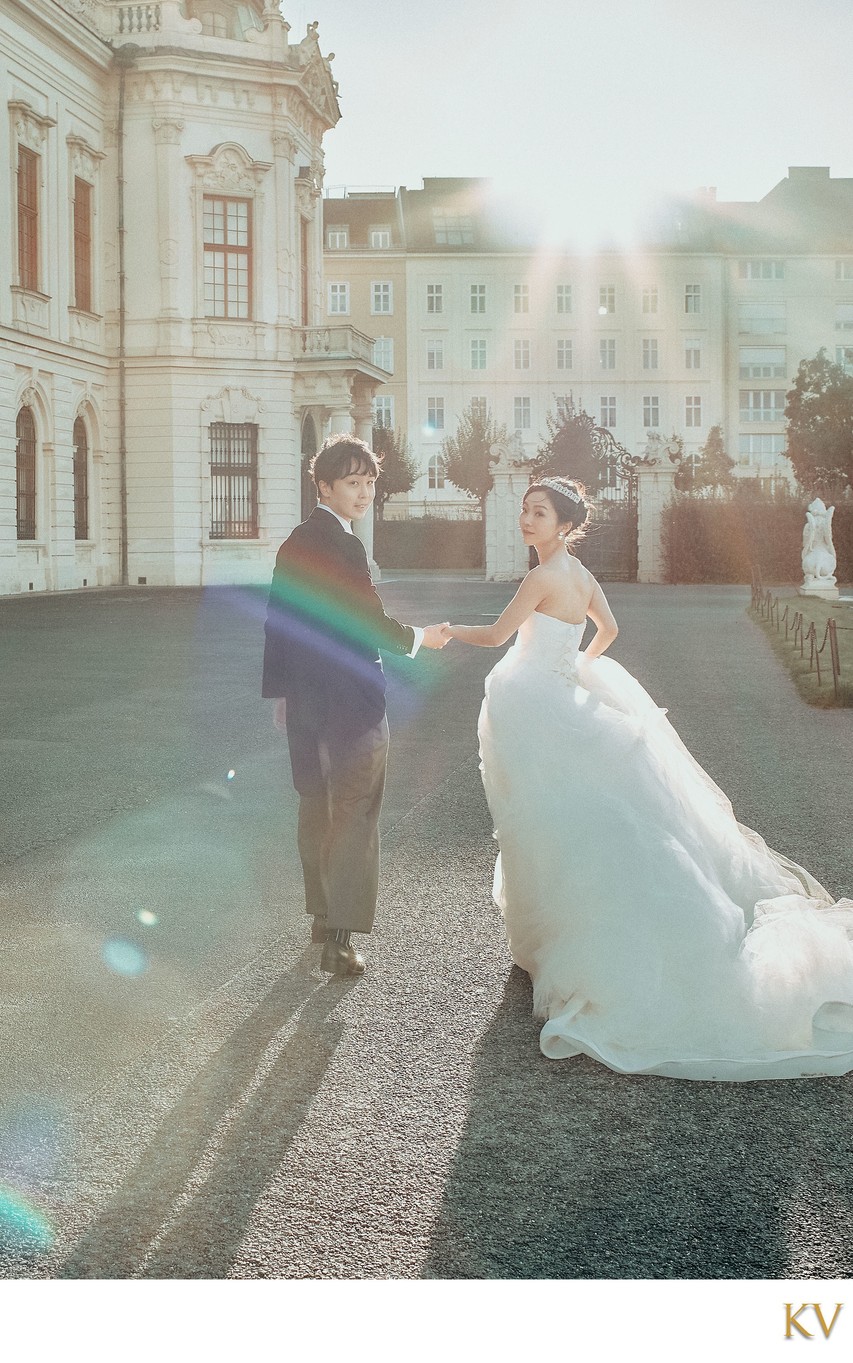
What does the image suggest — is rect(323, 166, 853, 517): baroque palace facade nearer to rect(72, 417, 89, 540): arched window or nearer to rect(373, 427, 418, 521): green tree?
rect(373, 427, 418, 521): green tree

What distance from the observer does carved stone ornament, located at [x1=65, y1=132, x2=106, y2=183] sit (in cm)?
3444

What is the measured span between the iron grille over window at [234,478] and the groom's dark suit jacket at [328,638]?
1281 inches

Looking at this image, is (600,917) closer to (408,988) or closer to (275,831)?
(408,988)

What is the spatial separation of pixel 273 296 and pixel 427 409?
39237mm

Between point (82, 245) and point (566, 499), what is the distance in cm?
3325

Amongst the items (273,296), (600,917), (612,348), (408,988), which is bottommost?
(408,988)

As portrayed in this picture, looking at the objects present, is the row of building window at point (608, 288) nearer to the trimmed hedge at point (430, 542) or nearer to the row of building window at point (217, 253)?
the trimmed hedge at point (430, 542)

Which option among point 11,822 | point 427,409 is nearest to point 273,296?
point 11,822

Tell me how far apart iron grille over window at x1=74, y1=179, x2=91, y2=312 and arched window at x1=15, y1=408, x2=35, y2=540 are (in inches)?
158

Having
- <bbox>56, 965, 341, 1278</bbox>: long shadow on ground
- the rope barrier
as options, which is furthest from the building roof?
<bbox>56, 965, 341, 1278</bbox>: long shadow on ground

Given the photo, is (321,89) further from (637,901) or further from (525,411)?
(637,901)

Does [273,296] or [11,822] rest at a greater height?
[273,296]

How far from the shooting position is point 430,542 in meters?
54.4

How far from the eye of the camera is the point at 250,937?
5539mm
